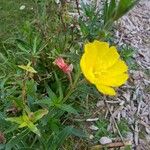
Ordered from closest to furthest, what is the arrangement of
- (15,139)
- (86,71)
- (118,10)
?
(86,71), (118,10), (15,139)

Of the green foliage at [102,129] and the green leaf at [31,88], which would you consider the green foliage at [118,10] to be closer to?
the green leaf at [31,88]

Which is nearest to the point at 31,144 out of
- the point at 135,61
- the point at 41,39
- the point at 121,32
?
the point at 41,39

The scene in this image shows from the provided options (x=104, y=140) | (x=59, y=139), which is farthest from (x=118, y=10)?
(x=104, y=140)

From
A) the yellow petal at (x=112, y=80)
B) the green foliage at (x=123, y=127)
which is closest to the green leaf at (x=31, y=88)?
the green foliage at (x=123, y=127)

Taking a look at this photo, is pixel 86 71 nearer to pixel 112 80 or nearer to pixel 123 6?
pixel 112 80

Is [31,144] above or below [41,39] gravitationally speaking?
below

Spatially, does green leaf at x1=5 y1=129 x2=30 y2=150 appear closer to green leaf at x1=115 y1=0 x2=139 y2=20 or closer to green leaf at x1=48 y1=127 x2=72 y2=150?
green leaf at x1=48 y1=127 x2=72 y2=150

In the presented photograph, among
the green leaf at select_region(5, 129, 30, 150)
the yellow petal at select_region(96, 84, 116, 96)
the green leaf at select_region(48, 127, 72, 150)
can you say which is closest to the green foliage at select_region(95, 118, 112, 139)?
the green leaf at select_region(48, 127, 72, 150)

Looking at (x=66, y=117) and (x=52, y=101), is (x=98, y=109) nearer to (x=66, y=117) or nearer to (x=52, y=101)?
(x=66, y=117)
